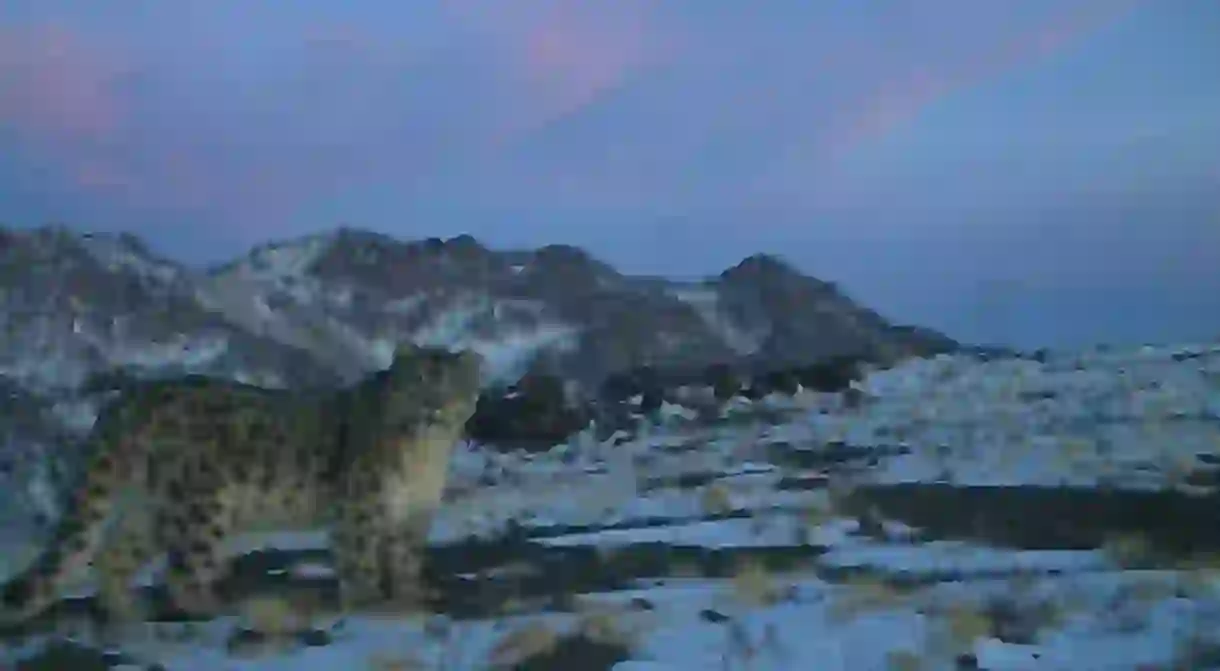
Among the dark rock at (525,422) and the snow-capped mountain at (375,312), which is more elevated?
the snow-capped mountain at (375,312)

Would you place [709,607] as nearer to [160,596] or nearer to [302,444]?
[302,444]

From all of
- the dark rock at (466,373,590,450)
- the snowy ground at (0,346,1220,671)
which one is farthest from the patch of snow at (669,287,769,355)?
the snowy ground at (0,346,1220,671)

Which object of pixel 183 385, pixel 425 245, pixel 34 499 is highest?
pixel 425 245

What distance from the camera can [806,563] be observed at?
11375 millimetres

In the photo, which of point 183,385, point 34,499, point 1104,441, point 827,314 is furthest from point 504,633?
point 827,314

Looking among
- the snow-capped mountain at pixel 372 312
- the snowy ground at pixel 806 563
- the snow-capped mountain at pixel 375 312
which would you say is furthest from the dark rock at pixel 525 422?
the snow-capped mountain at pixel 375 312

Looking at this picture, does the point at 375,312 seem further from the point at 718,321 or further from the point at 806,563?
the point at 806,563

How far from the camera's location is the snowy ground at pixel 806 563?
310 inches

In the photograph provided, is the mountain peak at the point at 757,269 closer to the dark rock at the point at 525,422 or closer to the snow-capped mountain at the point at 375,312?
the snow-capped mountain at the point at 375,312

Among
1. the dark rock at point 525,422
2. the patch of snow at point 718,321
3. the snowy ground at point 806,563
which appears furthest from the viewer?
the patch of snow at point 718,321

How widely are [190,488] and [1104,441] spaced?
13.3 m

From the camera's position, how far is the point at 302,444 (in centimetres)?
1047

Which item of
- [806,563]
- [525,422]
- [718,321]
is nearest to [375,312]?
[718,321]

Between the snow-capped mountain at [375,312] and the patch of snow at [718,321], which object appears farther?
the patch of snow at [718,321]
